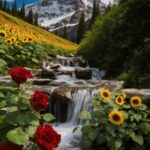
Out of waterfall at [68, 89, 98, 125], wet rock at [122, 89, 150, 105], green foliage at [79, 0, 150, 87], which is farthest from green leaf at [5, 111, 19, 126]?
green foliage at [79, 0, 150, 87]

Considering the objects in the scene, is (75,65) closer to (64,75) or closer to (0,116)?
(64,75)

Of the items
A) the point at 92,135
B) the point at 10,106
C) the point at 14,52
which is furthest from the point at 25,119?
the point at 14,52

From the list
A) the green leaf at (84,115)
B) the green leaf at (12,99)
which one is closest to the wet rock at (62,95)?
the green leaf at (84,115)

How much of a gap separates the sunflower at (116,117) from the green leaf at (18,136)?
2.71 m

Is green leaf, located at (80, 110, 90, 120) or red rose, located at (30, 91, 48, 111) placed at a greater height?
red rose, located at (30, 91, 48, 111)

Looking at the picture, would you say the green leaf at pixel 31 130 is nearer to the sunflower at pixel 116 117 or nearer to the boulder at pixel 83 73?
the sunflower at pixel 116 117

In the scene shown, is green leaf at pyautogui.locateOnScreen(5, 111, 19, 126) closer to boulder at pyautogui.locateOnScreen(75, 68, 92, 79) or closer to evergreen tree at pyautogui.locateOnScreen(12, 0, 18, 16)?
boulder at pyautogui.locateOnScreen(75, 68, 92, 79)

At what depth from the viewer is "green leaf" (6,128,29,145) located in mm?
3112

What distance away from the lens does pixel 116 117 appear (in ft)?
19.6

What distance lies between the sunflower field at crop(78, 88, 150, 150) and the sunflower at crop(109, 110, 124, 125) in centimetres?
7

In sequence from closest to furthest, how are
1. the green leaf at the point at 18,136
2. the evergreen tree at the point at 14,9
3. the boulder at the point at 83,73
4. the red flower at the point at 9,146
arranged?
the red flower at the point at 9,146, the green leaf at the point at 18,136, the boulder at the point at 83,73, the evergreen tree at the point at 14,9

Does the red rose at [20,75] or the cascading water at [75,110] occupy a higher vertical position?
the red rose at [20,75]

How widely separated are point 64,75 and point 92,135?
964 cm

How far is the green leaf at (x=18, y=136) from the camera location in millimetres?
3112
